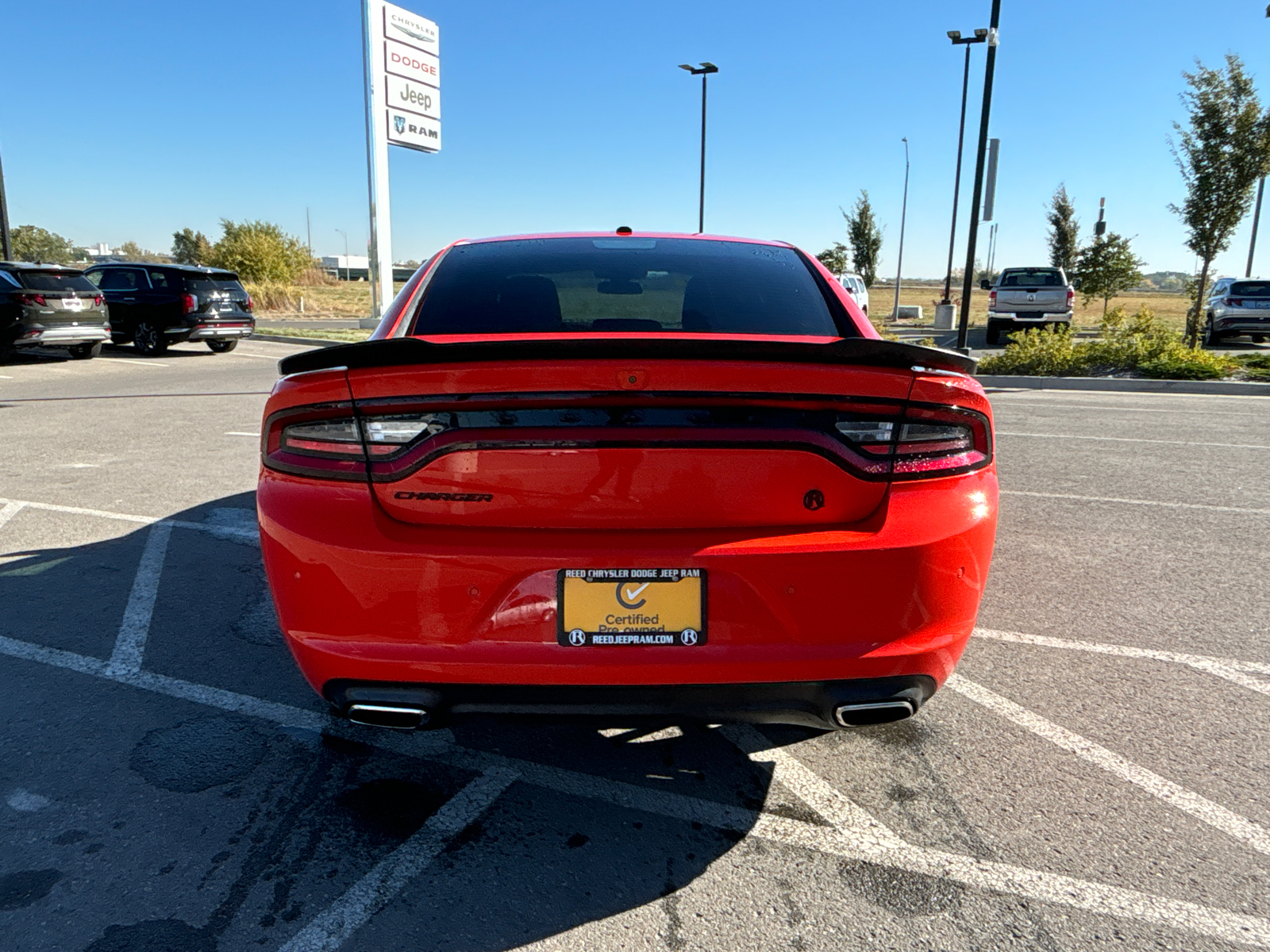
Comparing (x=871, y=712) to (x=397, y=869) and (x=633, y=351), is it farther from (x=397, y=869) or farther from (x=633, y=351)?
(x=397, y=869)

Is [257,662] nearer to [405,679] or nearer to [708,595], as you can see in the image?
[405,679]

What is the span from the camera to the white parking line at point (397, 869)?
6.43 feet

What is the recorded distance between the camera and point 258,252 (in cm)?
4722

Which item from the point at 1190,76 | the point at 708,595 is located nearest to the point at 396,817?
the point at 708,595

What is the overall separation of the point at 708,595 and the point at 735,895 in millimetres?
741

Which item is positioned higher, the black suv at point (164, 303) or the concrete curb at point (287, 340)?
the black suv at point (164, 303)

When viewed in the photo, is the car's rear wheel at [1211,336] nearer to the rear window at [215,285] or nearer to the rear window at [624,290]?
the rear window at [215,285]

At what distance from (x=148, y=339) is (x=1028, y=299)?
65.4 feet

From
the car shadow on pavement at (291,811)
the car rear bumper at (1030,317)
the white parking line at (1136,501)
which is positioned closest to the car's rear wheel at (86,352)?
the car shadow on pavement at (291,811)

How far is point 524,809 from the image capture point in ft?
8.09

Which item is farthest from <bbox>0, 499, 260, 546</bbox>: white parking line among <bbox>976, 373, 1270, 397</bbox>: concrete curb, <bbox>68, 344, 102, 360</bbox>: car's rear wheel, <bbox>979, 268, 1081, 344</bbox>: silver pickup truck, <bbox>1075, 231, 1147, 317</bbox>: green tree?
<bbox>1075, 231, 1147, 317</bbox>: green tree

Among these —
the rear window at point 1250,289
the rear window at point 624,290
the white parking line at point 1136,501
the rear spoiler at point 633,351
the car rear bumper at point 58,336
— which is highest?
the rear window at point 1250,289

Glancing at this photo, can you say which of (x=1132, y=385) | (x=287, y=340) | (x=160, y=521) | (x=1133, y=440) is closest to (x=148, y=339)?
(x=287, y=340)

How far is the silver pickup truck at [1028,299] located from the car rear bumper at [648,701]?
21093 mm
